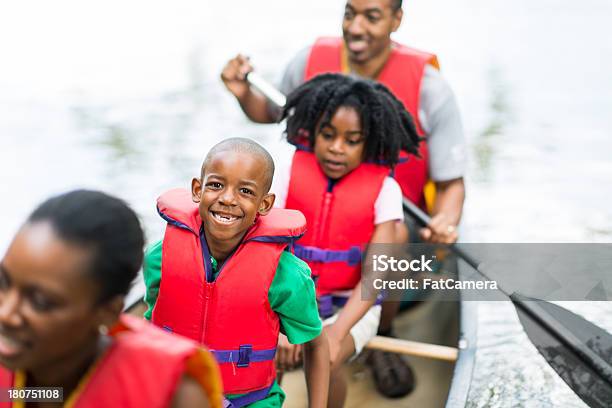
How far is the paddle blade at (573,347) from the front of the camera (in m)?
2.22

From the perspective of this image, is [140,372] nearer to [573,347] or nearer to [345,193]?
[345,193]

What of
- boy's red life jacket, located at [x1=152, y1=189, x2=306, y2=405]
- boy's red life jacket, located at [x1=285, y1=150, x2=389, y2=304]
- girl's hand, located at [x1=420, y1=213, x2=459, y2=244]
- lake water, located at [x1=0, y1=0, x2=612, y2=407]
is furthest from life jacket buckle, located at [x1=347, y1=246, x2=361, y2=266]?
lake water, located at [x1=0, y1=0, x2=612, y2=407]

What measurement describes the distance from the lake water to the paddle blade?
2.18 ft

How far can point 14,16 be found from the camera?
32.4ft

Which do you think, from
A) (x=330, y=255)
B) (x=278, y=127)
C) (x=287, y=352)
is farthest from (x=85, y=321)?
(x=278, y=127)

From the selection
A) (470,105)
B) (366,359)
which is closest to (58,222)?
(366,359)

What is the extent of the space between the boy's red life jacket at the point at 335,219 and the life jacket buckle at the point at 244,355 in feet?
2.20

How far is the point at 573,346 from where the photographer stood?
2293 millimetres

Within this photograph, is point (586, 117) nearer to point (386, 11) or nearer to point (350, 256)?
point (386, 11)

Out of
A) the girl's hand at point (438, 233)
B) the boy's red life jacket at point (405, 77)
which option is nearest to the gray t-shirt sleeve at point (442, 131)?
the boy's red life jacket at point (405, 77)

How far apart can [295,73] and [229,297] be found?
1686 mm

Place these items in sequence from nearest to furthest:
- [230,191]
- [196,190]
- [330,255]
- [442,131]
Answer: [230,191] → [196,190] → [330,255] → [442,131]

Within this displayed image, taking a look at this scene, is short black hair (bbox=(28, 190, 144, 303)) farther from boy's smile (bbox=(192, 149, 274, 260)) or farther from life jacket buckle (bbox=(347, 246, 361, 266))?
life jacket buckle (bbox=(347, 246, 361, 266))

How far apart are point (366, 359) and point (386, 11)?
132cm
